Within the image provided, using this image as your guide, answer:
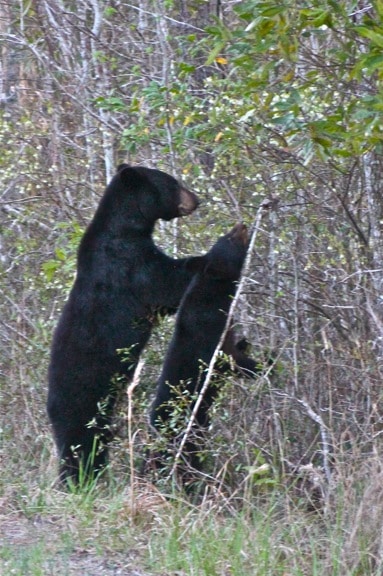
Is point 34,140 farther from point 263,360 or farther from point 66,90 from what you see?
point 263,360

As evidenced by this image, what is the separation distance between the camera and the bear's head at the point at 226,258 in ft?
21.7

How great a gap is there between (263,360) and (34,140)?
3433 millimetres

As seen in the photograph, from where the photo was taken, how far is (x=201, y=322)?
6.67 metres

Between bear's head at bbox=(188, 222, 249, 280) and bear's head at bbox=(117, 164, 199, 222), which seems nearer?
bear's head at bbox=(188, 222, 249, 280)

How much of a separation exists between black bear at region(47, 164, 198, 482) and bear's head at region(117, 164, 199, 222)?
3cm

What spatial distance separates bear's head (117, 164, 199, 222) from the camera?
23.2ft

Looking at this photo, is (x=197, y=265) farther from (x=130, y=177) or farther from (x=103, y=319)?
(x=130, y=177)

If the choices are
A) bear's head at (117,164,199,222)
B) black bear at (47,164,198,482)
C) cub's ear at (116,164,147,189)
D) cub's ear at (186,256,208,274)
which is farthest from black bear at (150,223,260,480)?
cub's ear at (116,164,147,189)

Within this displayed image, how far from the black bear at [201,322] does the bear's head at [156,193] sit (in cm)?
62

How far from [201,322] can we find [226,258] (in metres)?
0.45

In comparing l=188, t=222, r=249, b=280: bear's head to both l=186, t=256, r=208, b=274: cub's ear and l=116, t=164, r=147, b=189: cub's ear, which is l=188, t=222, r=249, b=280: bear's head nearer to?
l=186, t=256, r=208, b=274: cub's ear

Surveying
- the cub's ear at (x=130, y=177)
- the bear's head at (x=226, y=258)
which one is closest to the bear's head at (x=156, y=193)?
the cub's ear at (x=130, y=177)

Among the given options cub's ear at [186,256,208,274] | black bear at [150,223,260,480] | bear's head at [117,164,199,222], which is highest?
bear's head at [117,164,199,222]

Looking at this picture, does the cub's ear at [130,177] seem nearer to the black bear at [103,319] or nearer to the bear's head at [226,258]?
the black bear at [103,319]
